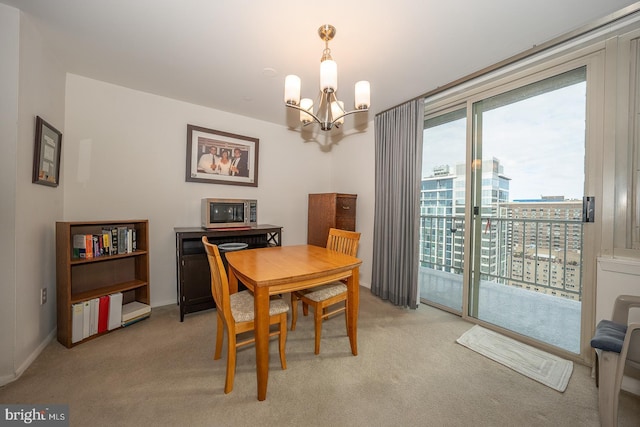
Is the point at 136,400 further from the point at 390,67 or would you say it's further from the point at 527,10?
the point at 527,10

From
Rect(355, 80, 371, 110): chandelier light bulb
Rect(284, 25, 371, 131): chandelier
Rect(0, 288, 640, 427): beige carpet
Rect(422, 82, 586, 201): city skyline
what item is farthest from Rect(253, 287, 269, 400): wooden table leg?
Rect(422, 82, 586, 201): city skyline

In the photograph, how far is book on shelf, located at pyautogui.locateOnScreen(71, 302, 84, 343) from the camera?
1.90m

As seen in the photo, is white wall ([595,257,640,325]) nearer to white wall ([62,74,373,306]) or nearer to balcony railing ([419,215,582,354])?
balcony railing ([419,215,582,354])

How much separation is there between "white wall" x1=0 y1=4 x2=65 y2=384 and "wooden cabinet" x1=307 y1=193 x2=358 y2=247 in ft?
9.12

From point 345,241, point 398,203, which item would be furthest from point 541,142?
A: point 345,241

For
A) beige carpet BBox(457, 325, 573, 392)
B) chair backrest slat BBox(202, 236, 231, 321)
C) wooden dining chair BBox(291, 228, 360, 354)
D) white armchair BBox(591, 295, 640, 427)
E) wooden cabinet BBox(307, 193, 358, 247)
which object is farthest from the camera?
wooden cabinet BBox(307, 193, 358, 247)

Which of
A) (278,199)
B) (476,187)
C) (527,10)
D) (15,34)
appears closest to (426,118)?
(476,187)

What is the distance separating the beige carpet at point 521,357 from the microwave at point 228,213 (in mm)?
2610

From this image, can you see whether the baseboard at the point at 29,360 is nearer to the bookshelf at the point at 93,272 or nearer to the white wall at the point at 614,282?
the bookshelf at the point at 93,272

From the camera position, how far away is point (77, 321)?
192 centimetres

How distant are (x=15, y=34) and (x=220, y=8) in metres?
1.42

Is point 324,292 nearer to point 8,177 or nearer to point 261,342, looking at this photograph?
point 261,342

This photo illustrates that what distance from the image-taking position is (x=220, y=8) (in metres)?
1.49

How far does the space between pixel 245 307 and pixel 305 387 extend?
66cm
